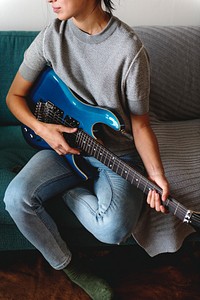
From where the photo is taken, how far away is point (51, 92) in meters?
1.55

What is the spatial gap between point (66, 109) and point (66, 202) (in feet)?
0.97

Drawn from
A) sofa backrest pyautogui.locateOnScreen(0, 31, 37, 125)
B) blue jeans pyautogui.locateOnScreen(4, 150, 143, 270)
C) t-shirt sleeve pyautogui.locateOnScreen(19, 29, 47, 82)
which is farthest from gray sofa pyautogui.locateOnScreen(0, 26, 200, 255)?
t-shirt sleeve pyautogui.locateOnScreen(19, 29, 47, 82)

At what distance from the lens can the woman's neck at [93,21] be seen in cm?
144

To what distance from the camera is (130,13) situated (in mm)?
2166

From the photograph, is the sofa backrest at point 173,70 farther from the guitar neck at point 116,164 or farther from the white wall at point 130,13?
the guitar neck at point 116,164

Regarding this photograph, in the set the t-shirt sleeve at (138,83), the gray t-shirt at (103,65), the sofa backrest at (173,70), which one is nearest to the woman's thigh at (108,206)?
the gray t-shirt at (103,65)

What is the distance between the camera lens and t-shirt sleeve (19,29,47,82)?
59.3 inches

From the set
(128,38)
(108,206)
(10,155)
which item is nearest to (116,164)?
(108,206)

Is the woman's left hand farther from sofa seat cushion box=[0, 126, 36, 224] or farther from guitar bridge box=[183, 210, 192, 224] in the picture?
sofa seat cushion box=[0, 126, 36, 224]

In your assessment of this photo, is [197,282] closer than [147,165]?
No

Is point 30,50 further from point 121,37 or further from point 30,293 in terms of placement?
point 30,293

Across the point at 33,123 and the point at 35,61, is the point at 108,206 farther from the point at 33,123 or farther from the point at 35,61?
the point at 35,61

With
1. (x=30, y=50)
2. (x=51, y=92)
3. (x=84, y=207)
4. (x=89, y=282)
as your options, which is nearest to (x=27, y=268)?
(x=89, y=282)

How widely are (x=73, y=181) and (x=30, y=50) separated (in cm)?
44
